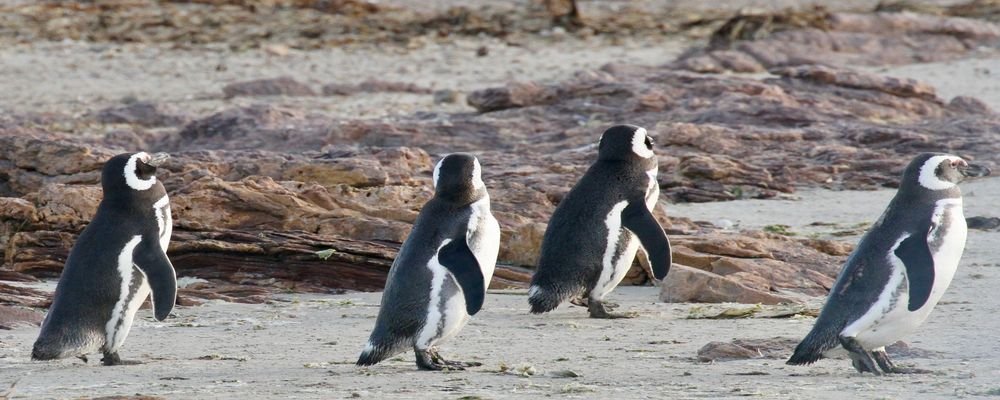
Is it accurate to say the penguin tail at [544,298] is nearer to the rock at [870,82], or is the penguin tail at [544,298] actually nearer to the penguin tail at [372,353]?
the penguin tail at [372,353]

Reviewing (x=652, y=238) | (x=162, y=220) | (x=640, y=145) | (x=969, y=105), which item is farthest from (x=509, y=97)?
(x=162, y=220)

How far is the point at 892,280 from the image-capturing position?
20.3 feet

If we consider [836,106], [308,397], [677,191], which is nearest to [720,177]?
[677,191]

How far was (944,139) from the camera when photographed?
1280 cm

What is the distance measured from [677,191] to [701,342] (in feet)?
15.9

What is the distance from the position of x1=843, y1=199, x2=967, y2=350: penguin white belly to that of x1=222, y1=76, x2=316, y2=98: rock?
11358 mm

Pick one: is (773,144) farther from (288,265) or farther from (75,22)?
(75,22)

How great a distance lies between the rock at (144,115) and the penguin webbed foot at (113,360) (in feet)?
29.8

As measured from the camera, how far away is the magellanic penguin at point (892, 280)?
6.09m

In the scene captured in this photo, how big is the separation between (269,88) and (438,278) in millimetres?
11206

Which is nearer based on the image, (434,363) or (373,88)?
(434,363)

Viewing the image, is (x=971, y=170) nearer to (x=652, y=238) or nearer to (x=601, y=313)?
(x=652, y=238)

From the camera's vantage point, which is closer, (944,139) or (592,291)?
(592,291)

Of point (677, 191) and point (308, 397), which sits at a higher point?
point (308, 397)
